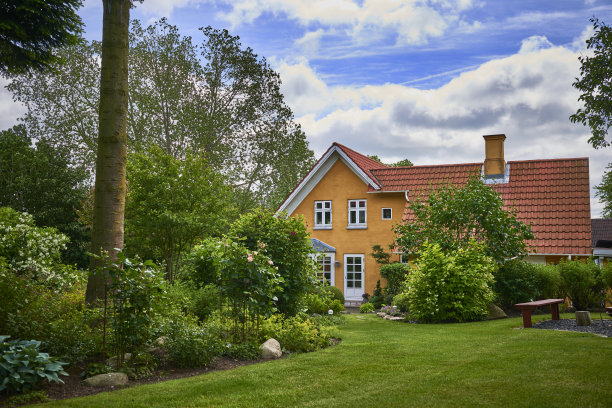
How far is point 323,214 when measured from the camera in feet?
84.5

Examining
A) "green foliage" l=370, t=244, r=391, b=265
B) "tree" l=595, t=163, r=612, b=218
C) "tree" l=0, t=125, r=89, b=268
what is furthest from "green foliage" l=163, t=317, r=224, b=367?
"tree" l=595, t=163, r=612, b=218

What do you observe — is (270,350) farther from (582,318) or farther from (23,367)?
(582,318)

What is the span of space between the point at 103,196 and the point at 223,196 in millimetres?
11315

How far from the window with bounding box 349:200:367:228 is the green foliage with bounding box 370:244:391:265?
1589mm

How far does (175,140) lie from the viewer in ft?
91.5

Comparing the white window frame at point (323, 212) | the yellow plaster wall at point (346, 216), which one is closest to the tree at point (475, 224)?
the yellow plaster wall at point (346, 216)

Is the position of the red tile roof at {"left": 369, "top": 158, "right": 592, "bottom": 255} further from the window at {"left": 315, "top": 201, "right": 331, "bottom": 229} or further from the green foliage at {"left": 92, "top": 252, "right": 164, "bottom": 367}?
the green foliage at {"left": 92, "top": 252, "right": 164, "bottom": 367}

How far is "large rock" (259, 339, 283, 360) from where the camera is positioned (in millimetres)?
8281

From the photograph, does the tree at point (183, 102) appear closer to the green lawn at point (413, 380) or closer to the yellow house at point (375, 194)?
the yellow house at point (375, 194)

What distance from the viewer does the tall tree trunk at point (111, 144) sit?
831 centimetres

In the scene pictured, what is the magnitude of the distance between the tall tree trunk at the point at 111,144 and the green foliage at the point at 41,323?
1100 millimetres

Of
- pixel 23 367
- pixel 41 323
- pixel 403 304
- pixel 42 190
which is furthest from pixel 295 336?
pixel 42 190

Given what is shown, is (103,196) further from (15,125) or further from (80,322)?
(15,125)

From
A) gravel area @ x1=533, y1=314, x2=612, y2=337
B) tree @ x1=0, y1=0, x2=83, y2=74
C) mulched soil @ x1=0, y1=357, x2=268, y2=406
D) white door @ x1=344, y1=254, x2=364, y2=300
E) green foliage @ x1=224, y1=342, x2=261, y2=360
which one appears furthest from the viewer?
white door @ x1=344, y1=254, x2=364, y2=300
